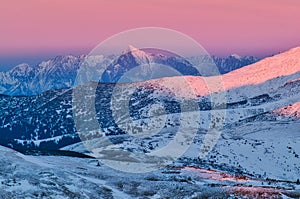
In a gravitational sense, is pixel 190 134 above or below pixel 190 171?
below

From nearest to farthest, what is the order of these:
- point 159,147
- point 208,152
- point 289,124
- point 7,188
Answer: point 7,188 → point 208,152 → point 159,147 → point 289,124

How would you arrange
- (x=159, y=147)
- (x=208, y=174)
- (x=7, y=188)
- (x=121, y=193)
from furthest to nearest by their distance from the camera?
1. (x=159, y=147)
2. (x=208, y=174)
3. (x=121, y=193)
4. (x=7, y=188)

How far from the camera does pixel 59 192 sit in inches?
1804

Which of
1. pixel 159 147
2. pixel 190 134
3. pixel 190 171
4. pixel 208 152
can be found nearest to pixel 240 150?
pixel 208 152

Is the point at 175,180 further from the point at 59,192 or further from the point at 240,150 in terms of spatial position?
the point at 240,150

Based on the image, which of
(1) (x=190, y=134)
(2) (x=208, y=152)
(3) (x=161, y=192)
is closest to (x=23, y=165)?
→ (3) (x=161, y=192)

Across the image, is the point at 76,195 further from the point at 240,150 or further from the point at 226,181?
the point at 240,150

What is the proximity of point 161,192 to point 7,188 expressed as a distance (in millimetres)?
15792

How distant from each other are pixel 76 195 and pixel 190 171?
2346cm

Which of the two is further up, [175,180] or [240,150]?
[175,180]

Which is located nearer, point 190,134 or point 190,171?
point 190,171

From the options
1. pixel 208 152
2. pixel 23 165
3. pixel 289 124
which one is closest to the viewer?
pixel 23 165

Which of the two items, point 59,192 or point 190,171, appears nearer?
point 59,192

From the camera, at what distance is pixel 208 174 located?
62844mm
